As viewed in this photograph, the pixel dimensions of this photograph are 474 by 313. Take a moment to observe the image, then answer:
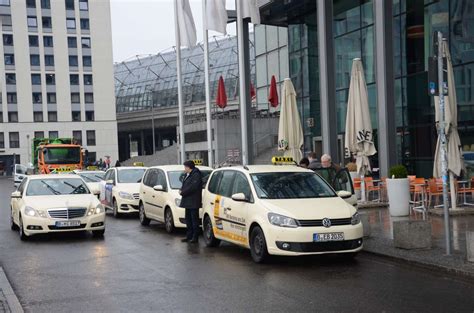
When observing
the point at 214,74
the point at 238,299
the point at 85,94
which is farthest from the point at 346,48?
the point at 85,94

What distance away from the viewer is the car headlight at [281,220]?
9.72 meters

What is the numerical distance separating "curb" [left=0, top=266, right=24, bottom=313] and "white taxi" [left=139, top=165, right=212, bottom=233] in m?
5.52

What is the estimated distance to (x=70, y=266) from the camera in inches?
416

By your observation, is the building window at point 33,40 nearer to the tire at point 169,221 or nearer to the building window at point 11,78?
the building window at point 11,78

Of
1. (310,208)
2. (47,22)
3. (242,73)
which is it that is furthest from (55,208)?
(47,22)

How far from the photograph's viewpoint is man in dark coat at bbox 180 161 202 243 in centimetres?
1291

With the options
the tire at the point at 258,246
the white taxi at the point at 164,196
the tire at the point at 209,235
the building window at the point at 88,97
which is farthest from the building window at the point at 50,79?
the tire at the point at 258,246

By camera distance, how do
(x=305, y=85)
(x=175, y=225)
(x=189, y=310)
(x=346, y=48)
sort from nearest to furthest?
(x=189, y=310) < (x=175, y=225) < (x=346, y=48) < (x=305, y=85)

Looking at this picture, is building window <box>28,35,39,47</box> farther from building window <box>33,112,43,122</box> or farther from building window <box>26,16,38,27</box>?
building window <box>33,112,43,122</box>

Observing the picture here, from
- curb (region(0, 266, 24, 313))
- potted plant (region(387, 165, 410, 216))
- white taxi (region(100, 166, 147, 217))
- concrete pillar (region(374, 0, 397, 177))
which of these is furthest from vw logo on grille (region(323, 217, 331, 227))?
concrete pillar (region(374, 0, 397, 177))

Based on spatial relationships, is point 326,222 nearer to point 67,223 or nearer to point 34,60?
point 67,223

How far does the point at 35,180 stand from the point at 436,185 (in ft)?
33.3

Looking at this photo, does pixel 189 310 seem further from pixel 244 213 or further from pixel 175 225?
pixel 175 225

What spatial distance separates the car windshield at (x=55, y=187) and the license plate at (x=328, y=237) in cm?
745
